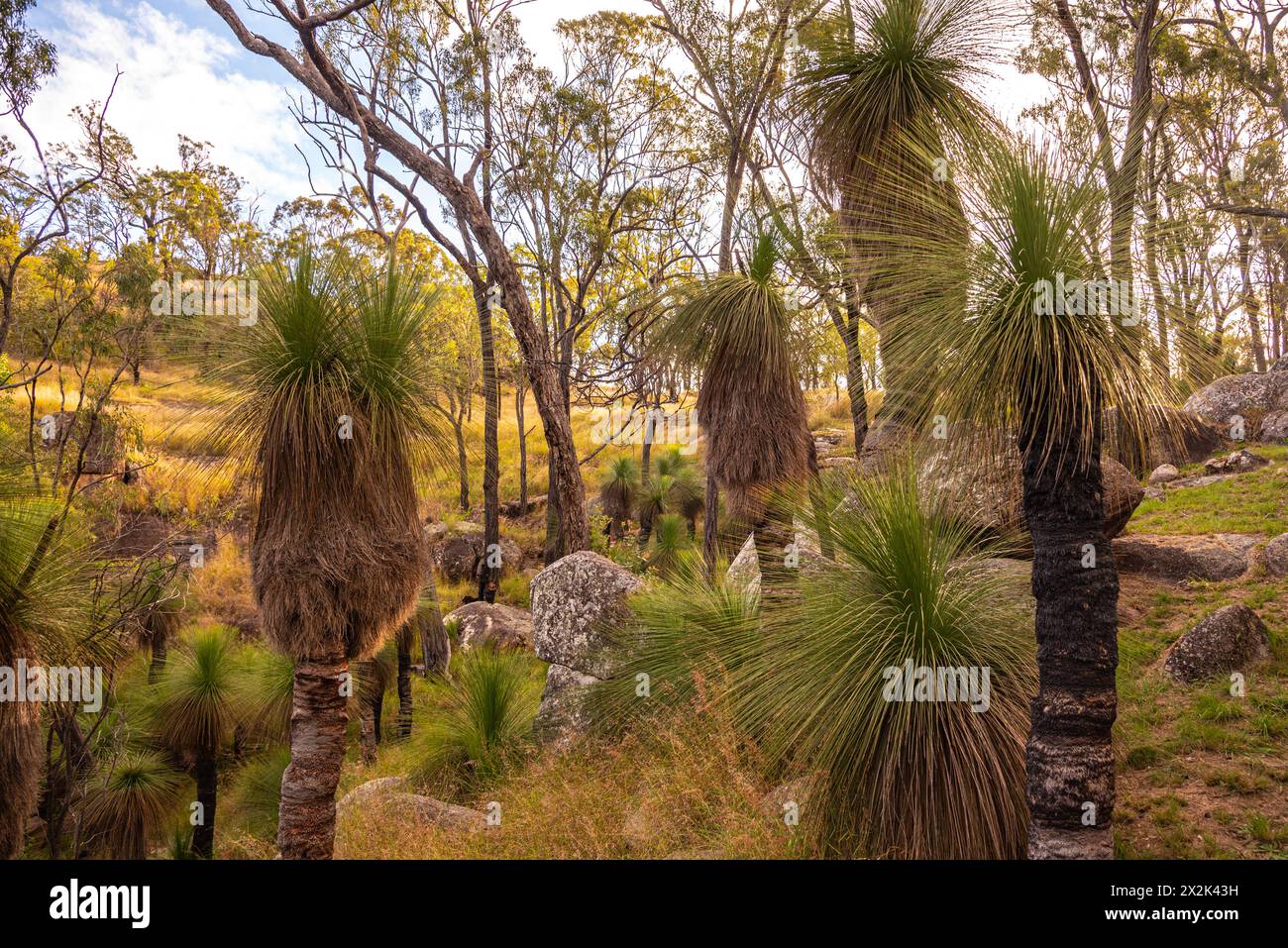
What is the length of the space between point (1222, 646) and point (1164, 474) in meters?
8.26

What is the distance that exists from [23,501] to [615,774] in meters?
5.42

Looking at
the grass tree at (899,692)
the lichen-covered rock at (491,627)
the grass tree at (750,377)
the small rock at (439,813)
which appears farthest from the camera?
the lichen-covered rock at (491,627)

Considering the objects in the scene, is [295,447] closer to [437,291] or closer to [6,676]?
[437,291]

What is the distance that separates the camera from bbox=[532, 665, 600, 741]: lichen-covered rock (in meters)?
9.40

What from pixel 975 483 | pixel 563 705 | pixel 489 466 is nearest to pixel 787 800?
pixel 975 483

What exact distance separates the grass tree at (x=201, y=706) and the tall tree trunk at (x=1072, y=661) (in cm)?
1079

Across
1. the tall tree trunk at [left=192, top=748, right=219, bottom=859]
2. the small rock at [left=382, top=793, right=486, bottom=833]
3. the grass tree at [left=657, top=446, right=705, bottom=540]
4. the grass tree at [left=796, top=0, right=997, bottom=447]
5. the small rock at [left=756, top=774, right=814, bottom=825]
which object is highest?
the grass tree at [left=796, top=0, right=997, bottom=447]

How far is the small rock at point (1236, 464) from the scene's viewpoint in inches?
516

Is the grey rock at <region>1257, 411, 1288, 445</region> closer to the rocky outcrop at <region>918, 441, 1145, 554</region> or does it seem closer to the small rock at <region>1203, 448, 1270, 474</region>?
the small rock at <region>1203, 448, 1270, 474</region>

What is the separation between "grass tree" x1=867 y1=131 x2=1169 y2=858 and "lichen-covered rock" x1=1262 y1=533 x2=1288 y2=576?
5381 mm

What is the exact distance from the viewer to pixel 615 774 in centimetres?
761

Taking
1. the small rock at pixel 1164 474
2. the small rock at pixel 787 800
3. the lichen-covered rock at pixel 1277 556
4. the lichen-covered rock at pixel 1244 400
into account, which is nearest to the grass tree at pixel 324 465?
the small rock at pixel 787 800

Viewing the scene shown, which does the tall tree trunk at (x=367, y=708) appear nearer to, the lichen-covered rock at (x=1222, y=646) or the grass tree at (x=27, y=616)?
the grass tree at (x=27, y=616)

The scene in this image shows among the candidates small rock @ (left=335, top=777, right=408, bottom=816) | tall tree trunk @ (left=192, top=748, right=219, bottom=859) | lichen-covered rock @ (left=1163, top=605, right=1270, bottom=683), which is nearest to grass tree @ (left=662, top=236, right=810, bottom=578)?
lichen-covered rock @ (left=1163, top=605, right=1270, bottom=683)
